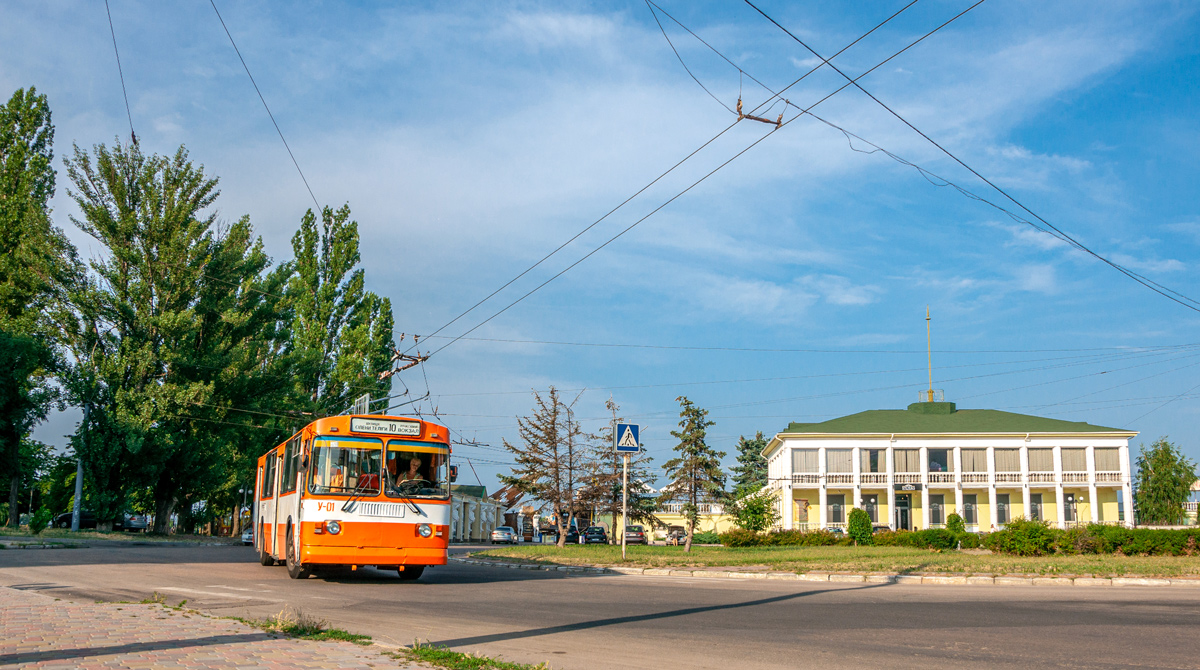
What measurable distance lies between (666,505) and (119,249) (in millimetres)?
30022

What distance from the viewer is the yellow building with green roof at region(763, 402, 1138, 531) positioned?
58.3m

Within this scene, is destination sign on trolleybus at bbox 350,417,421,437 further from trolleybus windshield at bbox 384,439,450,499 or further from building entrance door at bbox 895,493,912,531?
building entrance door at bbox 895,493,912,531

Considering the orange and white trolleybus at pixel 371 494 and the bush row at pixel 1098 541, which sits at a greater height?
the orange and white trolleybus at pixel 371 494

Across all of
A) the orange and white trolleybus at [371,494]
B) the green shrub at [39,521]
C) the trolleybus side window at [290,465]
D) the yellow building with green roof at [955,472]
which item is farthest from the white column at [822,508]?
the orange and white trolleybus at [371,494]

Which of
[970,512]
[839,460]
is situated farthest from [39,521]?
[970,512]

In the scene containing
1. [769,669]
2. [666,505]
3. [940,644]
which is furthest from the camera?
[666,505]

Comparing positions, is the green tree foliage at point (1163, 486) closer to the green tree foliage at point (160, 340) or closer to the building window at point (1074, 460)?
the building window at point (1074, 460)

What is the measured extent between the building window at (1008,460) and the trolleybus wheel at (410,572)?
52.8m

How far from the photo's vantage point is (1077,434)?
5819cm

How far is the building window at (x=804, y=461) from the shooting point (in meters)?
60.3

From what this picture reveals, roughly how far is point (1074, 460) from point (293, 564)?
57.4 meters

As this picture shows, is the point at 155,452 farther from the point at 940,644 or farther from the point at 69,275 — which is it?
the point at 940,644

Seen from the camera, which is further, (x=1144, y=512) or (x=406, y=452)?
(x=1144, y=512)

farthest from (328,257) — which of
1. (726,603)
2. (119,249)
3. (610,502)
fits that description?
(726,603)
